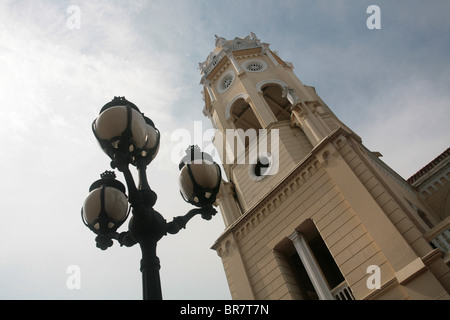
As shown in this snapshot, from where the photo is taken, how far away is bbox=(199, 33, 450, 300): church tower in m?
8.21

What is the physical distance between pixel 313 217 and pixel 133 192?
8.36 m

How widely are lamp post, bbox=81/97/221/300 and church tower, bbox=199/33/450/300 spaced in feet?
20.5

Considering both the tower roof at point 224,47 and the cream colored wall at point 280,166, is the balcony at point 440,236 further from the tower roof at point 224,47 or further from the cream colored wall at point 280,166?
the tower roof at point 224,47

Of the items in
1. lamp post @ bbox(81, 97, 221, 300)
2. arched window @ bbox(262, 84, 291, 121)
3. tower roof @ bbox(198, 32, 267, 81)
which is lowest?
lamp post @ bbox(81, 97, 221, 300)

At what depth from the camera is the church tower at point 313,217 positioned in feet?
26.9

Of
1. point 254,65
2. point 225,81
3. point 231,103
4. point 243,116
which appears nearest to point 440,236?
point 231,103

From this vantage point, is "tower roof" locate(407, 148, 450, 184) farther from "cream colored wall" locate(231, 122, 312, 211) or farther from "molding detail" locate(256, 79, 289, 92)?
"molding detail" locate(256, 79, 289, 92)

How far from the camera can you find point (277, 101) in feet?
67.3

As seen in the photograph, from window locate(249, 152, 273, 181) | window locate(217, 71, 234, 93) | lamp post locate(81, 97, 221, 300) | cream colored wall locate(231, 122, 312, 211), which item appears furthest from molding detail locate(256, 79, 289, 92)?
lamp post locate(81, 97, 221, 300)

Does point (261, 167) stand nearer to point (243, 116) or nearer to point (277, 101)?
point (243, 116)

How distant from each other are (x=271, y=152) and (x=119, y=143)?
11.4 metres

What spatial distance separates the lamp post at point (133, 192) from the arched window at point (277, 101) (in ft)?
54.1
